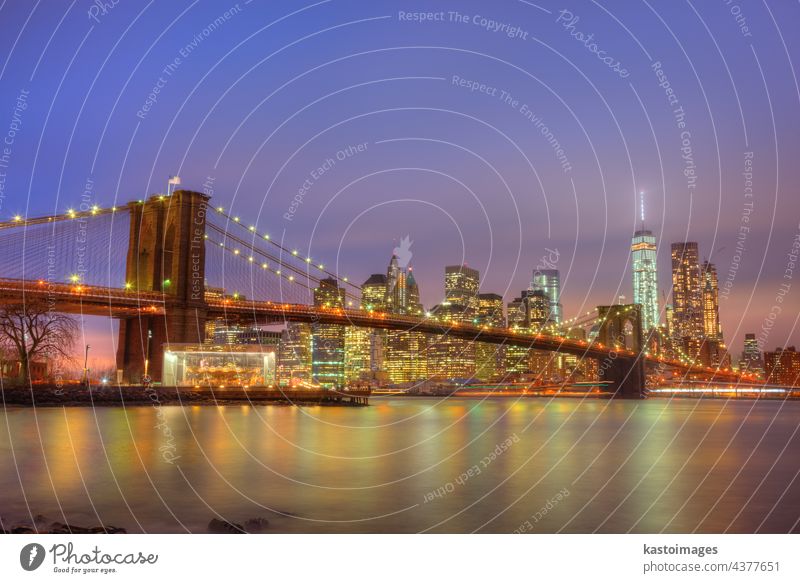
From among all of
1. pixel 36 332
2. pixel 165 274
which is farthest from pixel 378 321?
pixel 36 332

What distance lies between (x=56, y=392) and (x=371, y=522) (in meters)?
47.3

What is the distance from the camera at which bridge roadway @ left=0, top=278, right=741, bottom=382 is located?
54.4 m

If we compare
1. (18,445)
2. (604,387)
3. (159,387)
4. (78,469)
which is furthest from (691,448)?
(604,387)

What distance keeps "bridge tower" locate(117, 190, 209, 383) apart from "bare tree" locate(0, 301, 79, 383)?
685 centimetres

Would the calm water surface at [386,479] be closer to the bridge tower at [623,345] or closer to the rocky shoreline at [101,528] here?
the rocky shoreline at [101,528]

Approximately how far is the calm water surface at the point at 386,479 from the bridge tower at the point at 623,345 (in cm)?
5755

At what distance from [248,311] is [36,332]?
17.0m

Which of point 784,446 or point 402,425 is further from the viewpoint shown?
point 402,425

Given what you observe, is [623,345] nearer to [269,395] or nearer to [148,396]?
[269,395]

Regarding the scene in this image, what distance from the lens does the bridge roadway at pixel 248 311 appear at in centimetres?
5441

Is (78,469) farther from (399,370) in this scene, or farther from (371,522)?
(399,370)
